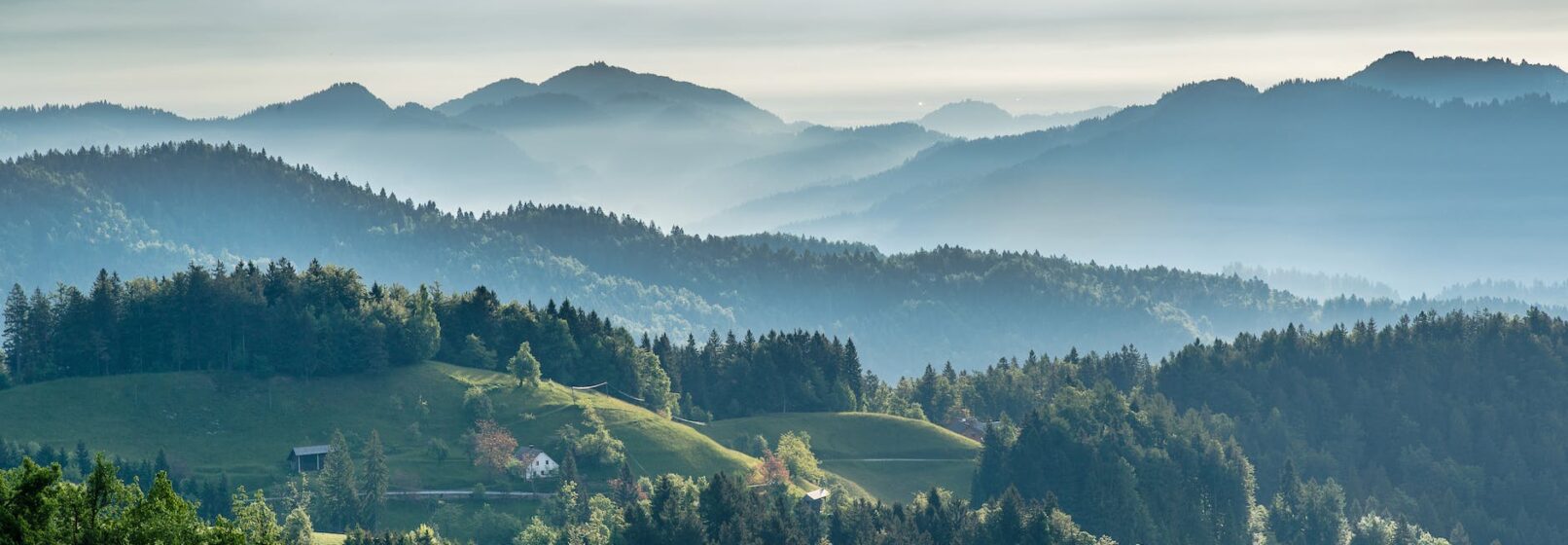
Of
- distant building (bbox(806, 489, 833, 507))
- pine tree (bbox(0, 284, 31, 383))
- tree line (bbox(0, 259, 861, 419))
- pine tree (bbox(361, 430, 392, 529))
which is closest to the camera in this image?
pine tree (bbox(361, 430, 392, 529))

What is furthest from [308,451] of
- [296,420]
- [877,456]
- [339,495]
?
[877,456]

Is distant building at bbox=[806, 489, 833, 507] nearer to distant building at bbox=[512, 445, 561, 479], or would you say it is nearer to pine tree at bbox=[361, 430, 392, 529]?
distant building at bbox=[512, 445, 561, 479]

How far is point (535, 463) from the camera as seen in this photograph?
16450 centimetres

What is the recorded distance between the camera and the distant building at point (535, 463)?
164 meters

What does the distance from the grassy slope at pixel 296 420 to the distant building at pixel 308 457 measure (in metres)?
1.48

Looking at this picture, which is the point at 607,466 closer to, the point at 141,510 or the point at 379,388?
the point at 379,388

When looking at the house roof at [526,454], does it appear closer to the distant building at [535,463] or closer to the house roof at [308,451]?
the distant building at [535,463]

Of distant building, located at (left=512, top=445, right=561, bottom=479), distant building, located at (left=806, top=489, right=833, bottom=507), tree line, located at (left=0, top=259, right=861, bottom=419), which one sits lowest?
distant building, located at (left=806, top=489, right=833, bottom=507)

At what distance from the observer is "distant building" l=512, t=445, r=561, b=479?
164 meters

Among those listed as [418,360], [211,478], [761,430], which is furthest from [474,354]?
[211,478]

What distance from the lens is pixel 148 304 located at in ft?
611

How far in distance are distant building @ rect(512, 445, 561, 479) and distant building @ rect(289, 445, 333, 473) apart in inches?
599

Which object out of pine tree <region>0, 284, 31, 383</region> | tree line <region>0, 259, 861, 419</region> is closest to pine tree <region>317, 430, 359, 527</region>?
tree line <region>0, 259, 861, 419</region>

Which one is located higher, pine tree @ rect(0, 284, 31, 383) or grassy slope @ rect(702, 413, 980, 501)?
pine tree @ rect(0, 284, 31, 383)
